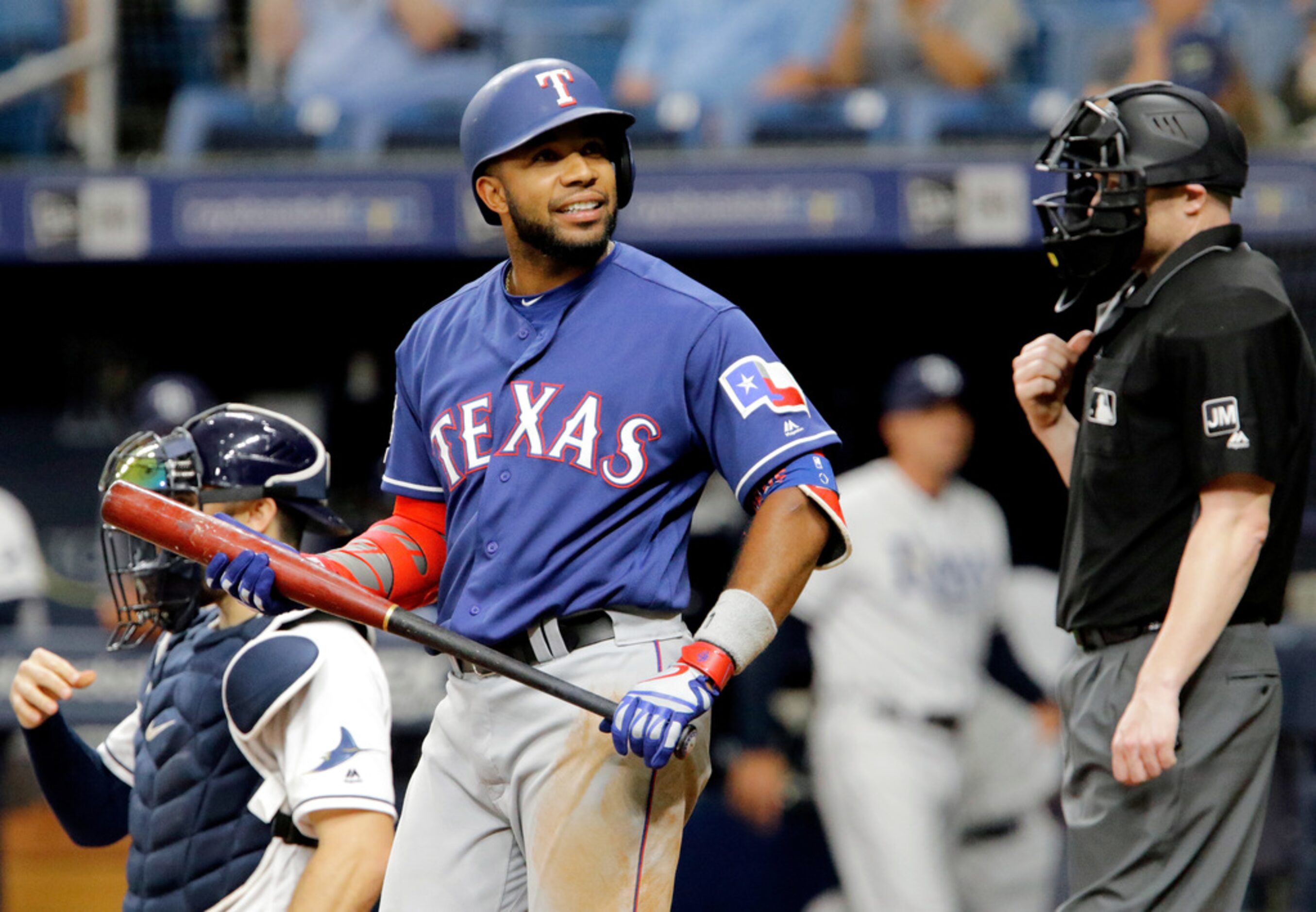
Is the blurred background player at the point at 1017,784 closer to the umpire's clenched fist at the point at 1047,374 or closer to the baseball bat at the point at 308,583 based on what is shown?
the umpire's clenched fist at the point at 1047,374

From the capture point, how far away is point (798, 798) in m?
5.92

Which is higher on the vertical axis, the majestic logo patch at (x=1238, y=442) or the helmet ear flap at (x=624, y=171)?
the helmet ear flap at (x=624, y=171)

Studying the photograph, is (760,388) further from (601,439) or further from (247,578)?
(247,578)

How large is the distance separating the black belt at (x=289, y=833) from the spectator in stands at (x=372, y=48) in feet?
15.7

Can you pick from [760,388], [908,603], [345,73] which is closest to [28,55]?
[345,73]

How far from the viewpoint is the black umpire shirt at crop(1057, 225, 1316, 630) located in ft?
8.31

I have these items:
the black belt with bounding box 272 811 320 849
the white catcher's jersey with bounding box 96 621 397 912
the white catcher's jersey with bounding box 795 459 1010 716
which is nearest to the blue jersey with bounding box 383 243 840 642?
the white catcher's jersey with bounding box 96 621 397 912

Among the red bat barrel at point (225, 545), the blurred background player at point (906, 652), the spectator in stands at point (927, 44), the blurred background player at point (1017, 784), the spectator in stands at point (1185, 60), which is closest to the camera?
the red bat barrel at point (225, 545)

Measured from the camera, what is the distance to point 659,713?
2.12 metres

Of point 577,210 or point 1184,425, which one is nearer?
point 577,210

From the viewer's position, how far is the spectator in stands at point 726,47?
22.2 ft

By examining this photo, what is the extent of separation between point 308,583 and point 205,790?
450mm

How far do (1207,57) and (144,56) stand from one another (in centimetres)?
428

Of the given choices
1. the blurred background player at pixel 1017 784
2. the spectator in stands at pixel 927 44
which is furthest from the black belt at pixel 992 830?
the spectator in stands at pixel 927 44
